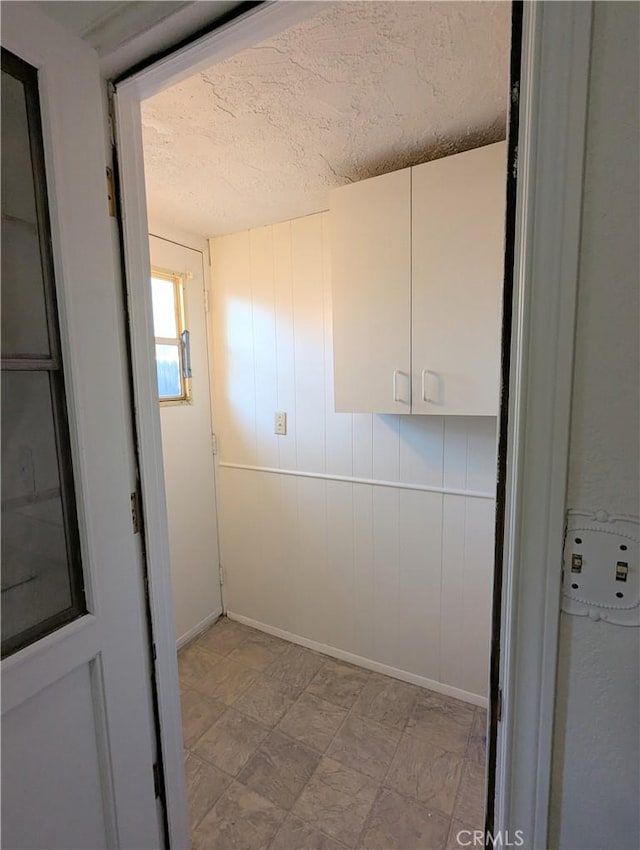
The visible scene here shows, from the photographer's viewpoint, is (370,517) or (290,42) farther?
(370,517)

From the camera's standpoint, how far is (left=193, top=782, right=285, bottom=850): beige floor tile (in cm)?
132

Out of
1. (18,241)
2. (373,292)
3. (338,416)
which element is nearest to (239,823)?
(338,416)

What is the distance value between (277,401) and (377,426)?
60 centimetres

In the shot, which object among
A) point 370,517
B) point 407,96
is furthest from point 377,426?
point 407,96

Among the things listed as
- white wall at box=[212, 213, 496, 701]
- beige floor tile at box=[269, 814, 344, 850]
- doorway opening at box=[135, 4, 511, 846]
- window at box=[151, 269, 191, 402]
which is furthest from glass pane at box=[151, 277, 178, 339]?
beige floor tile at box=[269, 814, 344, 850]

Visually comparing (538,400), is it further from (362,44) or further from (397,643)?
(397,643)

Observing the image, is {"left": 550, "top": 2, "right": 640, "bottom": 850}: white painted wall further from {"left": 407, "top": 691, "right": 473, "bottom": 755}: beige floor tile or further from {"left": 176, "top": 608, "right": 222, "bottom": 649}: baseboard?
{"left": 176, "top": 608, "right": 222, "bottom": 649}: baseboard

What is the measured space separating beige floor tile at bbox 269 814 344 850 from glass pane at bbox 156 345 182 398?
188 centimetres

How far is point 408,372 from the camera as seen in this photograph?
59.1 inches

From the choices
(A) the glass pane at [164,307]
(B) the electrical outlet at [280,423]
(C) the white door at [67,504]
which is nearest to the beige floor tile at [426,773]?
(C) the white door at [67,504]

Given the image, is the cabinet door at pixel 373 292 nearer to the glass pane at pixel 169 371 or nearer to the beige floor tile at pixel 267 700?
the glass pane at pixel 169 371

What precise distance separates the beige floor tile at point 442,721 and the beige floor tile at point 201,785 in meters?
0.82

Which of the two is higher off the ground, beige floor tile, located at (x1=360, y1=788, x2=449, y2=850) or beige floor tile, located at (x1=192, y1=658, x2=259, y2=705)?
beige floor tile, located at (x1=360, y1=788, x2=449, y2=850)

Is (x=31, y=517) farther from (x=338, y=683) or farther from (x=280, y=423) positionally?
(x=338, y=683)
